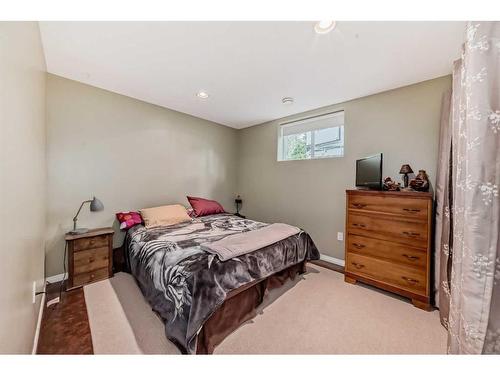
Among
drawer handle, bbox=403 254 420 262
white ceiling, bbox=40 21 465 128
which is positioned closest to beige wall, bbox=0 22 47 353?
white ceiling, bbox=40 21 465 128

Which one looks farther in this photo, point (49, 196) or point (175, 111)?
point (175, 111)

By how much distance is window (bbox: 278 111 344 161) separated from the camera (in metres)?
3.15

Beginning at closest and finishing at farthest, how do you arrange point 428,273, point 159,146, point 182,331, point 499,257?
point 499,257
point 182,331
point 428,273
point 159,146

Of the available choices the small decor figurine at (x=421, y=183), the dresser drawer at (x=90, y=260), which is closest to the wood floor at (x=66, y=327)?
the dresser drawer at (x=90, y=260)

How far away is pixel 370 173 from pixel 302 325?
184 cm

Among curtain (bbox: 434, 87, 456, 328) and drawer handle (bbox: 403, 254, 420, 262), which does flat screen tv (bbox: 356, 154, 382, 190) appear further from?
drawer handle (bbox: 403, 254, 420, 262)

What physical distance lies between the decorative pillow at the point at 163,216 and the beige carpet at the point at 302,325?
0.80 metres

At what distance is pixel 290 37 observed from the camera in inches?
66.1

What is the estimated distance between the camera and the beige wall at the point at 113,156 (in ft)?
7.79

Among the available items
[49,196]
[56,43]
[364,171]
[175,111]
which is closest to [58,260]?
[49,196]

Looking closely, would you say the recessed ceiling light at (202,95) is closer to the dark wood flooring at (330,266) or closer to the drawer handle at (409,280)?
the dark wood flooring at (330,266)

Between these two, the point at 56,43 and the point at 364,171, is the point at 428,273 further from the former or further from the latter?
the point at 56,43

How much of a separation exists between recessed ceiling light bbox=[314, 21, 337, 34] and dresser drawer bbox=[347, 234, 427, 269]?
212 cm

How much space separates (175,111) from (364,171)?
3.11 metres
